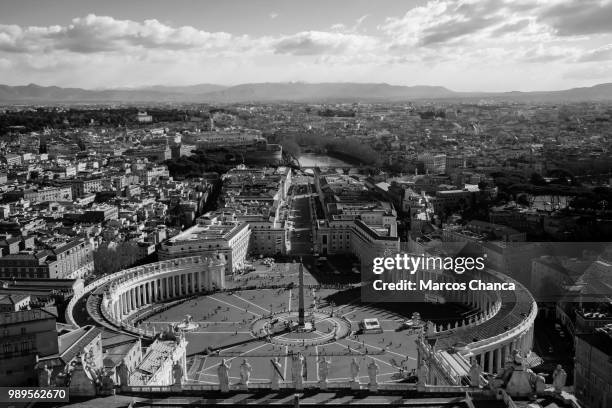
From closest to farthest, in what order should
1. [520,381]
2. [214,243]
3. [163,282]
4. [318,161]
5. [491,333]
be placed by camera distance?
[520,381] < [491,333] < [163,282] < [214,243] < [318,161]

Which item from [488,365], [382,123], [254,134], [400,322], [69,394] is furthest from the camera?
[382,123]

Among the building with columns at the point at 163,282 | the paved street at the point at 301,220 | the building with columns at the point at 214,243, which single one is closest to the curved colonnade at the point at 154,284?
the building with columns at the point at 163,282

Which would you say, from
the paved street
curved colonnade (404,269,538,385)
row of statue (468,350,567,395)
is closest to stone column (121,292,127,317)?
the paved street

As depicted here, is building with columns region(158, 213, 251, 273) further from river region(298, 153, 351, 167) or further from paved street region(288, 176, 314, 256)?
river region(298, 153, 351, 167)

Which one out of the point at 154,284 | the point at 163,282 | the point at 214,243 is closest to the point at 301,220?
the point at 214,243

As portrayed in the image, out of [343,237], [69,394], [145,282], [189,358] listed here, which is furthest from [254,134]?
[69,394]

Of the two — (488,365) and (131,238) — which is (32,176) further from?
(488,365)

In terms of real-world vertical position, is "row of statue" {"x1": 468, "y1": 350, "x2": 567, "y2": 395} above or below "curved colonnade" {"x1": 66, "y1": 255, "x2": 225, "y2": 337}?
above

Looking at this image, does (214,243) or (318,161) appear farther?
(318,161)

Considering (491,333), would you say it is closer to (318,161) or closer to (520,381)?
(520,381)
